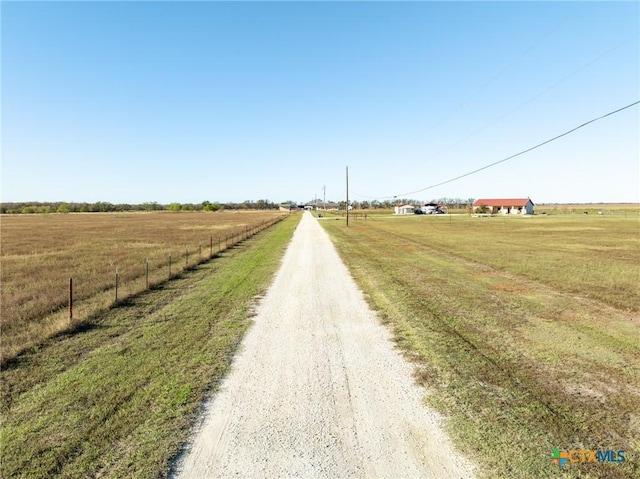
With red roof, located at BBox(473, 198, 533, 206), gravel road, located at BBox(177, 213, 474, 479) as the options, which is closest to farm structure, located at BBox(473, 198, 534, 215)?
red roof, located at BBox(473, 198, 533, 206)

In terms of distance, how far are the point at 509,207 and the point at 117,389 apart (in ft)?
425

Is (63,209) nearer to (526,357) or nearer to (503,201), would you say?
(503,201)

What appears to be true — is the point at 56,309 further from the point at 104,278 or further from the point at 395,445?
the point at 395,445

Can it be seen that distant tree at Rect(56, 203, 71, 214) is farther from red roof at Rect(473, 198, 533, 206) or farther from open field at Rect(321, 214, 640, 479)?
open field at Rect(321, 214, 640, 479)

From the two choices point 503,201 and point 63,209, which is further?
point 63,209

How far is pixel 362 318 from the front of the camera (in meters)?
9.78

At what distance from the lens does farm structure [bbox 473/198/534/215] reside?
4454 inches

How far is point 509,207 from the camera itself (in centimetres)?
11562

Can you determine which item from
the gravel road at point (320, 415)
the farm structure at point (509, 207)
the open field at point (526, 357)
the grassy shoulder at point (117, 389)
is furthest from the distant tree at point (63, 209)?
the gravel road at point (320, 415)

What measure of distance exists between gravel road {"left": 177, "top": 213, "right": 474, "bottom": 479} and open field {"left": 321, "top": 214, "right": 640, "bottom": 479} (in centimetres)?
46

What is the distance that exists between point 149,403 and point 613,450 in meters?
6.48

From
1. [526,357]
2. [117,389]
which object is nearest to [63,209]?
[117,389]

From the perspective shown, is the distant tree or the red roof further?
the distant tree

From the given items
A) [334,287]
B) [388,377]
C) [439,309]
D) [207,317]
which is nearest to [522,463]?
[388,377]
